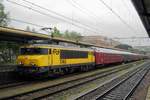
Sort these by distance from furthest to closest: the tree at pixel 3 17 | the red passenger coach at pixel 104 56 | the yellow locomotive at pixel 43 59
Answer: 1. the tree at pixel 3 17
2. the red passenger coach at pixel 104 56
3. the yellow locomotive at pixel 43 59

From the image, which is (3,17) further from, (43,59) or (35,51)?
(43,59)

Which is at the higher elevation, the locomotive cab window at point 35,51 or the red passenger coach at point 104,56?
the locomotive cab window at point 35,51

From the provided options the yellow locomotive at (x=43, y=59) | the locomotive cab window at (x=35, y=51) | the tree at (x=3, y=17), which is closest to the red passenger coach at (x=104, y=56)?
the yellow locomotive at (x=43, y=59)

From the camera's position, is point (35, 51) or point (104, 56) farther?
point (104, 56)

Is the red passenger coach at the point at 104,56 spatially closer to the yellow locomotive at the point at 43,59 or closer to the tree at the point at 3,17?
the yellow locomotive at the point at 43,59


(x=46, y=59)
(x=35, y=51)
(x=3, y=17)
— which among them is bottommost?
(x=46, y=59)

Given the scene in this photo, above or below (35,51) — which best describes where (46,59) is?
below

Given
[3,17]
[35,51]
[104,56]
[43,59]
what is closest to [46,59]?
[43,59]

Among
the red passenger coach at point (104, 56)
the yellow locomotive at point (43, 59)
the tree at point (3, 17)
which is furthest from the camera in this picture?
the tree at point (3, 17)

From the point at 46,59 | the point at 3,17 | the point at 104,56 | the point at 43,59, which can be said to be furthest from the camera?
the point at 3,17

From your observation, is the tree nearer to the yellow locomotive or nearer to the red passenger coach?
the red passenger coach

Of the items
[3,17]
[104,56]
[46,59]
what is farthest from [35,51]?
[3,17]

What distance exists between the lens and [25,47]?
22.4 m

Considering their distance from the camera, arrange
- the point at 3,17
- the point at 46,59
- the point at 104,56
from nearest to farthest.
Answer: the point at 46,59
the point at 104,56
the point at 3,17
